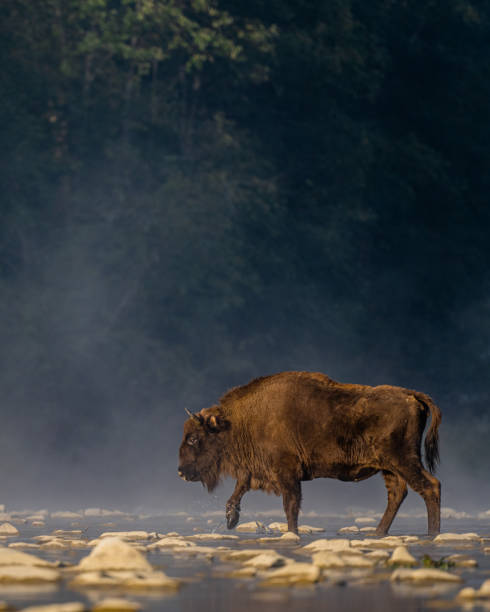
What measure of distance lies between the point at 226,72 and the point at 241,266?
5.82m

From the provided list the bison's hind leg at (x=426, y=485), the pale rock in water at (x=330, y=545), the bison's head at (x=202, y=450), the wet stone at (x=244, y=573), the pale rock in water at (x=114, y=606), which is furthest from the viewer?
the bison's head at (x=202, y=450)

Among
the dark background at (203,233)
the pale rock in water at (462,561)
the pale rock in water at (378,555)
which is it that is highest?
the dark background at (203,233)

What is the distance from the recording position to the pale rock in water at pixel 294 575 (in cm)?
639

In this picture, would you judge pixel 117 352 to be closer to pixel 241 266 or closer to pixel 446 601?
pixel 241 266

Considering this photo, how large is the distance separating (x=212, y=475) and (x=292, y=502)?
1429 millimetres

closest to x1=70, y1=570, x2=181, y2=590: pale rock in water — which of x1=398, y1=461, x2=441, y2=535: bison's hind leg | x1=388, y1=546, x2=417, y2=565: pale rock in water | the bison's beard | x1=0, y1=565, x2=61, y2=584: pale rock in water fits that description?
x1=0, y1=565, x2=61, y2=584: pale rock in water

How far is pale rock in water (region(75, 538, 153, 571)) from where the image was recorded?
6.91m

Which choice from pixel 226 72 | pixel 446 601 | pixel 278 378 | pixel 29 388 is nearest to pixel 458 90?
pixel 226 72

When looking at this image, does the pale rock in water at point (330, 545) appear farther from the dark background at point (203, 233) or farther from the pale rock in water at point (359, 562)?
the dark background at point (203, 233)

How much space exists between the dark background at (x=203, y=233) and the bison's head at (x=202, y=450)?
13.4 metres

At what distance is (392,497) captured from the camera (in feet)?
38.1

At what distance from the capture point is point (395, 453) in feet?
36.4

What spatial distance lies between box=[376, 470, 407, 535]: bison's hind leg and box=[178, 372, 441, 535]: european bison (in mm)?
12

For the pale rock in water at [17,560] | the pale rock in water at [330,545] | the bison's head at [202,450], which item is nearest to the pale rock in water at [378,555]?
the pale rock in water at [330,545]
